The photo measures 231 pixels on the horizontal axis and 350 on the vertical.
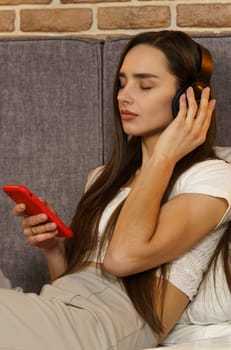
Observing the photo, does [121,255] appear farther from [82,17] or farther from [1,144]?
[82,17]

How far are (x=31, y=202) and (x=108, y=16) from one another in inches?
34.5

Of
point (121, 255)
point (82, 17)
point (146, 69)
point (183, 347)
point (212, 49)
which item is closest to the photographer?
point (183, 347)

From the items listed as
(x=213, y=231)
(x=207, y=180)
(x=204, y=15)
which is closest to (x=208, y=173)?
(x=207, y=180)

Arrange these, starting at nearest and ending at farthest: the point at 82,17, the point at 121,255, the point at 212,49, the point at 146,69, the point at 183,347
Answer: the point at 183,347, the point at 121,255, the point at 146,69, the point at 212,49, the point at 82,17

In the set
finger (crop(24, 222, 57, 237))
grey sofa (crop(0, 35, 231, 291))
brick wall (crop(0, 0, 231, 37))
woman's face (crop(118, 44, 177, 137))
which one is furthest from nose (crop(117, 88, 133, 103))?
brick wall (crop(0, 0, 231, 37))

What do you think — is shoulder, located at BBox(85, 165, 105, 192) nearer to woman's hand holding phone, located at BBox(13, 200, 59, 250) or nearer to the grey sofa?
the grey sofa

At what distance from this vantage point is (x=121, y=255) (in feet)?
5.19

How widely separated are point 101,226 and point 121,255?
0.68 feet

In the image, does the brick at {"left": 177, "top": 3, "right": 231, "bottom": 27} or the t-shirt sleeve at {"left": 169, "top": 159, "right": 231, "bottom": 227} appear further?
the brick at {"left": 177, "top": 3, "right": 231, "bottom": 27}

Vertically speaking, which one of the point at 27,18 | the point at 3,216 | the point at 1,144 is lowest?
the point at 3,216

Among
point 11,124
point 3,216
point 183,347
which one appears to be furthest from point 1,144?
point 183,347

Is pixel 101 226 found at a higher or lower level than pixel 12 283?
higher

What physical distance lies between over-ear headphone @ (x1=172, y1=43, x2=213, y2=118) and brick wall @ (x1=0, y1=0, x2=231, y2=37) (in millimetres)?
539

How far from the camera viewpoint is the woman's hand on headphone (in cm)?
166
